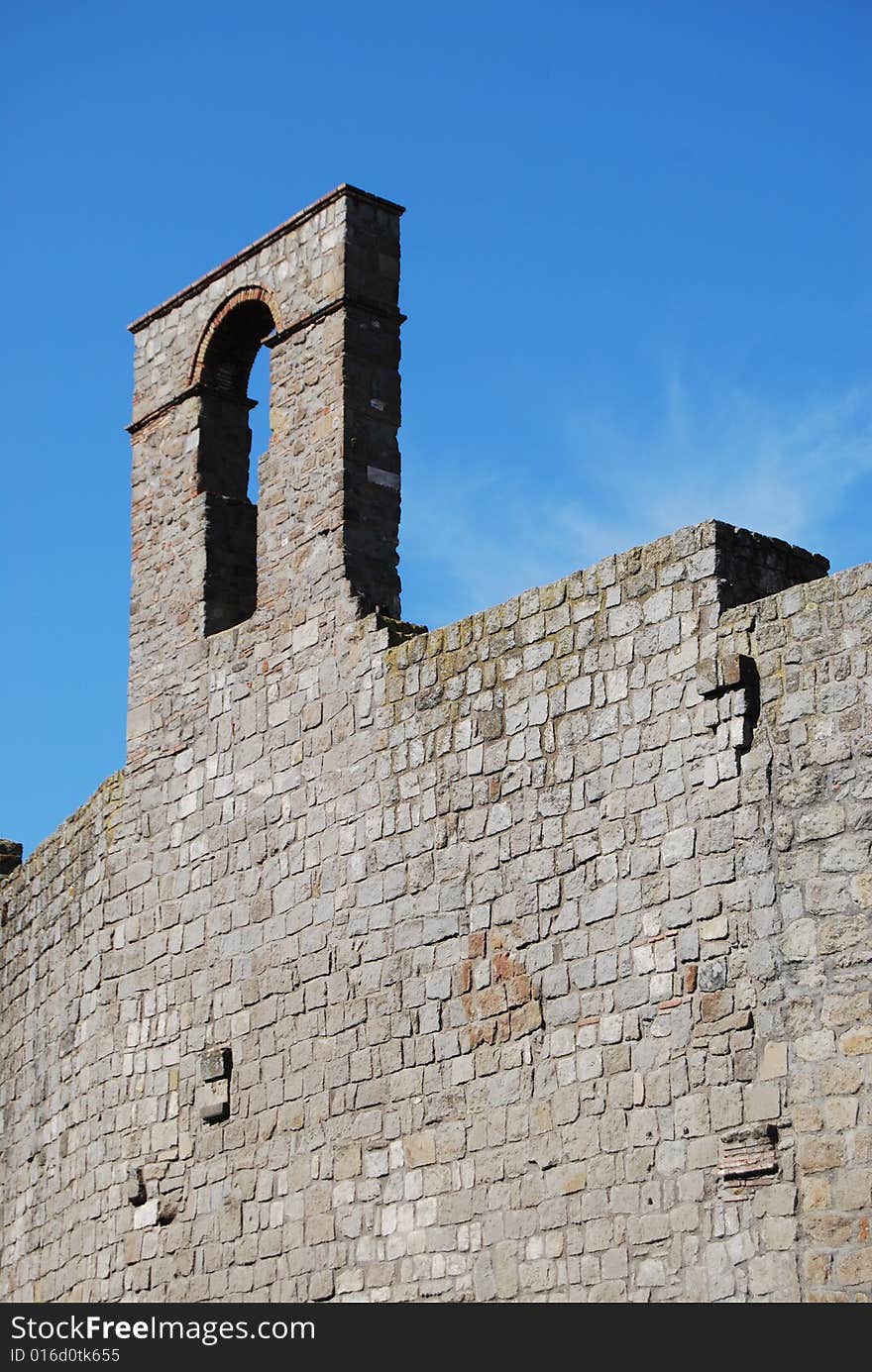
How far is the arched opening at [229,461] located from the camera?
13109 millimetres

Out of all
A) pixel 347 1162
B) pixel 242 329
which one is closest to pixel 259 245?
pixel 242 329

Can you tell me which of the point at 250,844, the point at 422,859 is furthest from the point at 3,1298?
the point at 422,859

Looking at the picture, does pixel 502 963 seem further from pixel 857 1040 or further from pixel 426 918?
pixel 857 1040

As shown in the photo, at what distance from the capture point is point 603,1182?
9.61 metres

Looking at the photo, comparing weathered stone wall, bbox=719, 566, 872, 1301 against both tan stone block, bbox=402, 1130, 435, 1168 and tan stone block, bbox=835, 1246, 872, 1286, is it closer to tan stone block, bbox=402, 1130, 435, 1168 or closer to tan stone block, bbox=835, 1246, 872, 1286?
tan stone block, bbox=835, 1246, 872, 1286

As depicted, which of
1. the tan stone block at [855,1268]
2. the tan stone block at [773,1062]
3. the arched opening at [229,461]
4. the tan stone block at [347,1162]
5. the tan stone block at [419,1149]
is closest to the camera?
the tan stone block at [855,1268]

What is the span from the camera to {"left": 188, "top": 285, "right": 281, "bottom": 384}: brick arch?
13109 millimetres

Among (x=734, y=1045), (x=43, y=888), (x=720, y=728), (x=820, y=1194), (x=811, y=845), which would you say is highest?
(x=43, y=888)

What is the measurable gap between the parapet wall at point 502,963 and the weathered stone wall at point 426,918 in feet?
0.07

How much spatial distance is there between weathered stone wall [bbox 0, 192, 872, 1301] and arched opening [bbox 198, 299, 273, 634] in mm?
113

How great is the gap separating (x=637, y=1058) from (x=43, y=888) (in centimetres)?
610

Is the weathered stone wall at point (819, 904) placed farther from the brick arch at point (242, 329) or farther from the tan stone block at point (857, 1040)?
the brick arch at point (242, 329)

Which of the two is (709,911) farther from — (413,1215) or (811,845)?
(413,1215)

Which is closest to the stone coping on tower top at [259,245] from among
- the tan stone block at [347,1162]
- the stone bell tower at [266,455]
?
the stone bell tower at [266,455]
